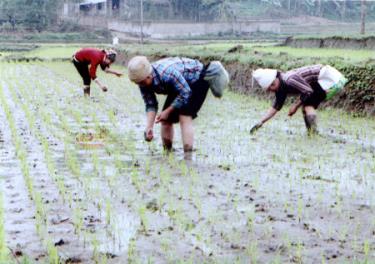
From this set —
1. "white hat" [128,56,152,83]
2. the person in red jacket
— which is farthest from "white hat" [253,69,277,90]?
the person in red jacket

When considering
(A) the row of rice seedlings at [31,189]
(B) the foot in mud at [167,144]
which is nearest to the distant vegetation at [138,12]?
(A) the row of rice seedlings at [31,189]

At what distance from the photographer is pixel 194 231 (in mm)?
4020

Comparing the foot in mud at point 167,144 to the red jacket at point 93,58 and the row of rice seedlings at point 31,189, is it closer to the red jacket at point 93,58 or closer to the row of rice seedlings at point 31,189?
the row of rice seedlings at point 31,189

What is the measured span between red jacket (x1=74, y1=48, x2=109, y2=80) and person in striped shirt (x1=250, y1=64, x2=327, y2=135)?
420 centimetres

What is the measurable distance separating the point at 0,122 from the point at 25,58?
18.1m

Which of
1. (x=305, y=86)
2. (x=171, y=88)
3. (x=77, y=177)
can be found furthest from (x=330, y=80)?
(x=77, y=177)

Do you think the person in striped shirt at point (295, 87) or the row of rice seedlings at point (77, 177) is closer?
the row of rice seedlings at point (77, 177)

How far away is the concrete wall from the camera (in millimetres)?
43344

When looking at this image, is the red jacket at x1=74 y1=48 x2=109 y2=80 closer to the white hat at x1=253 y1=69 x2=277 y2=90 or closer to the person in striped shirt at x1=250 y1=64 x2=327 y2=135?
the person in striped shirt at x1=250 y1=64 x2=327 y2=135

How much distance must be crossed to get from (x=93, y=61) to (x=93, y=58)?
0.21ft

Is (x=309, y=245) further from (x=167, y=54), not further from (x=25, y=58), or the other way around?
(x=25, y=58)

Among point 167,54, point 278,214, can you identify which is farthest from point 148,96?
point 167,54

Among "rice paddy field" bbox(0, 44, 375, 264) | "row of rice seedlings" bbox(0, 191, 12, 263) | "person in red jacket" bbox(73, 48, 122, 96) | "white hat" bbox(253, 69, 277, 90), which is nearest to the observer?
"row of rice seedlings" bbox(0, 191, 12, 263)

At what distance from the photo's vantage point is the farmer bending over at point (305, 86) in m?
7.32
